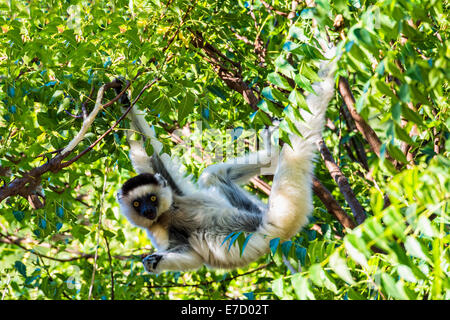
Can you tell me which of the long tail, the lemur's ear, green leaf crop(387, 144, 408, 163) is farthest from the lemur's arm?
green leaf crop(387, 144, 408, 163)

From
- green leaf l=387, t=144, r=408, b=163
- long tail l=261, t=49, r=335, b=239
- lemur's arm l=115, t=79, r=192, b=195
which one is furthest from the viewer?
lemur's arm l=115, t=79, r=192, b=195

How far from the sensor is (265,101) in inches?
111

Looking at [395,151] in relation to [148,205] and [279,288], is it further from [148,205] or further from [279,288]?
[148,205]

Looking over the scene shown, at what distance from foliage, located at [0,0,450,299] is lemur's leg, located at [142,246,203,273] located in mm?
480

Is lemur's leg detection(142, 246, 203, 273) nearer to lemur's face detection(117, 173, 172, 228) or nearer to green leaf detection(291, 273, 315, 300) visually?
lemur's face detection(117, 173, 172, 228)

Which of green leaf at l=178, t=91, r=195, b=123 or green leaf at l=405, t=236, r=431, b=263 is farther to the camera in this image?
green leaf at l=178, t=91, r=195, b=123

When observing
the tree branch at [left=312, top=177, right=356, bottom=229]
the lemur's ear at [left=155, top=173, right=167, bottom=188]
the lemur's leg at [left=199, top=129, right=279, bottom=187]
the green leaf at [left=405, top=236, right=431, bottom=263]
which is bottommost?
the green leaf at [left=405, top=236, right=431, bottom=263]

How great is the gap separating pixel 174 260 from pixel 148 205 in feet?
2.23

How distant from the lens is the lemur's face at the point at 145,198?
16.2ft

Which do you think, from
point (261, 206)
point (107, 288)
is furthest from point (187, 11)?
point (107, 288)

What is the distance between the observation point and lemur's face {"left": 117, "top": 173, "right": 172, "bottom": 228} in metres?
4.94

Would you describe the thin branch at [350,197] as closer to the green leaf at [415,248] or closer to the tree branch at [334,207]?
the tree branch at [334,207]

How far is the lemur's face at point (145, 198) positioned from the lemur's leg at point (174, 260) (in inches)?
17.9
